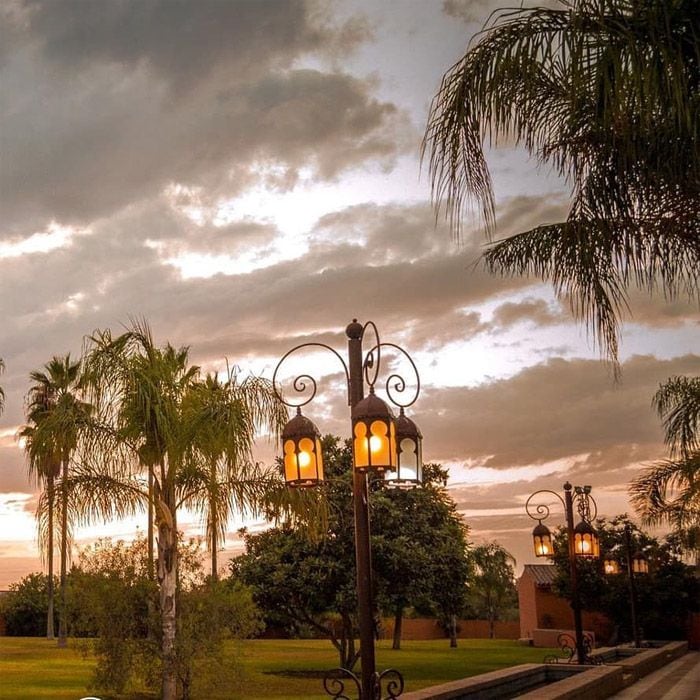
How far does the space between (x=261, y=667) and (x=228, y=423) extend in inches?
658

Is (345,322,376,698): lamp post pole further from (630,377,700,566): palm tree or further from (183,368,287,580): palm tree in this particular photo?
(183,368,287,580): palm tree

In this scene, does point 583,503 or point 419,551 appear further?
point 419,551

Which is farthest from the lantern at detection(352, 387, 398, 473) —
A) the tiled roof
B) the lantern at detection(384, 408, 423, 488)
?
the tiled roof

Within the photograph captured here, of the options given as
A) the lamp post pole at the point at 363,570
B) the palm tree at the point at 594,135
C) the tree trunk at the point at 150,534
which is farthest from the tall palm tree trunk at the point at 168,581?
the palm tree at the point at 594,135

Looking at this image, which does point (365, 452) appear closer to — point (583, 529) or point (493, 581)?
point (583, 529)

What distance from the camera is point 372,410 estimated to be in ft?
22.9

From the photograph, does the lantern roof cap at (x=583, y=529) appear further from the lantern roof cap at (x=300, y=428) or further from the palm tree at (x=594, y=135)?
the lantern roof cap at (x=300, y=428)

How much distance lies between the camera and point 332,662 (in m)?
31.4

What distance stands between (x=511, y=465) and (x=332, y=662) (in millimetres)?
13664

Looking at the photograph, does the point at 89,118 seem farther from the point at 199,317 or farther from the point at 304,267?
the point at 199,317

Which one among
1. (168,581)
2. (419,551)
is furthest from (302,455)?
(419,551)

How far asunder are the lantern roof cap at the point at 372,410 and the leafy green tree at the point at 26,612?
51.2m

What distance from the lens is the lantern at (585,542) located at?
1808cm

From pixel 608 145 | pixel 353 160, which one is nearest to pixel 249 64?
pixel 353 160
